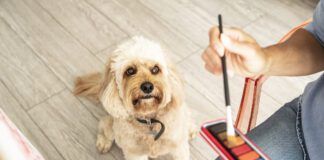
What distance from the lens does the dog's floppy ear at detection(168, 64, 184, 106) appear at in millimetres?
1119

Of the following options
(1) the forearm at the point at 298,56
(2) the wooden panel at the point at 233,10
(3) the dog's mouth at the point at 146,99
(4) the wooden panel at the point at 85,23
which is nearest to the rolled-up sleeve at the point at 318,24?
(1) the forearm at the point at 298,56

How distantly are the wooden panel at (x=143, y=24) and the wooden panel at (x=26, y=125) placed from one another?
0.62 meters

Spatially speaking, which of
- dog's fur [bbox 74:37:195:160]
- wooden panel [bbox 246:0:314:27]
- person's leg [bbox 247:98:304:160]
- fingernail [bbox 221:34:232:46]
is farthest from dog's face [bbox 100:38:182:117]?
wooden panel [bbox 246:0:314:27]

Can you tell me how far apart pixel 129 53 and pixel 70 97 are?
2.08 ft

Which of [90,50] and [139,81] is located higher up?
[139,81]

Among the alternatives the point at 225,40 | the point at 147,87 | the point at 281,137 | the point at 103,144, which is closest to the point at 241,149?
the point at 225,40

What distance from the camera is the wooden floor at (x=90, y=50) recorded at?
1.53 meters

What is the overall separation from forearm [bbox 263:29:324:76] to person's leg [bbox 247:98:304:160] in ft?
0.37

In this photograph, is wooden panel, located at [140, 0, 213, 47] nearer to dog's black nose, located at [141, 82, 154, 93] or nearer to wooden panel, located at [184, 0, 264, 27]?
wooden panel, located at [184, 0, 264, 27]

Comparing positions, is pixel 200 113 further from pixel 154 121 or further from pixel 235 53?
pixel 235 53

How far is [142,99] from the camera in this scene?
109cm

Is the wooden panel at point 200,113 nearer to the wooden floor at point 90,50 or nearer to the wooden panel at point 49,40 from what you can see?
the wooden floor at point 90,50

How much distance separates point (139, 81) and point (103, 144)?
47 centimetres

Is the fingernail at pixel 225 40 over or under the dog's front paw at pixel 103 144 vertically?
Answer: over
